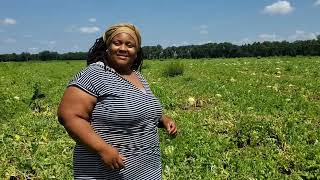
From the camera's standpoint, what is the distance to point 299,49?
76500 mm

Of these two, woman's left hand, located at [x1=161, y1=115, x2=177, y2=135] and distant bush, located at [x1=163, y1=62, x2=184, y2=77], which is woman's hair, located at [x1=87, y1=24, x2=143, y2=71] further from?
distant bush, located at [x1=163, y1=62, x2=184, y2=77]

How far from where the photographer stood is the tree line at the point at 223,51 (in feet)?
252

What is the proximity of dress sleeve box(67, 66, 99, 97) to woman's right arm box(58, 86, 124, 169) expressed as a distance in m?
0.03

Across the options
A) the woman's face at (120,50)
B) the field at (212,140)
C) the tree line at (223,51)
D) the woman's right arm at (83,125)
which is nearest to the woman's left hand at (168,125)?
the woman's face at (120,50)

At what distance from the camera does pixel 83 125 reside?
132 inches

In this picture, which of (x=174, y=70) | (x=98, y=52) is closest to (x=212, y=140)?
(x=98, y=52)

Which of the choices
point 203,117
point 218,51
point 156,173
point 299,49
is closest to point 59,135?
point 203,117

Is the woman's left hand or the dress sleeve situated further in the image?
the woman's left hand

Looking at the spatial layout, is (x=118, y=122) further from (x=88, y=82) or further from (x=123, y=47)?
(x=123, y=47)

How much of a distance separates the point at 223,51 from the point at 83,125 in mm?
90725

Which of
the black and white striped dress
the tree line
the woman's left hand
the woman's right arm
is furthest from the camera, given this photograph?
the tree line

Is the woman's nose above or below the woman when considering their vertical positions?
above

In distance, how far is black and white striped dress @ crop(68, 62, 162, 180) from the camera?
3.46 m

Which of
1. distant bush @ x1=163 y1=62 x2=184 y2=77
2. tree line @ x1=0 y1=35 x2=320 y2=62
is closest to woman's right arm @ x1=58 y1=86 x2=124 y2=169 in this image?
distant bush @ x1=163 y1=62 x2=184 y2=77
